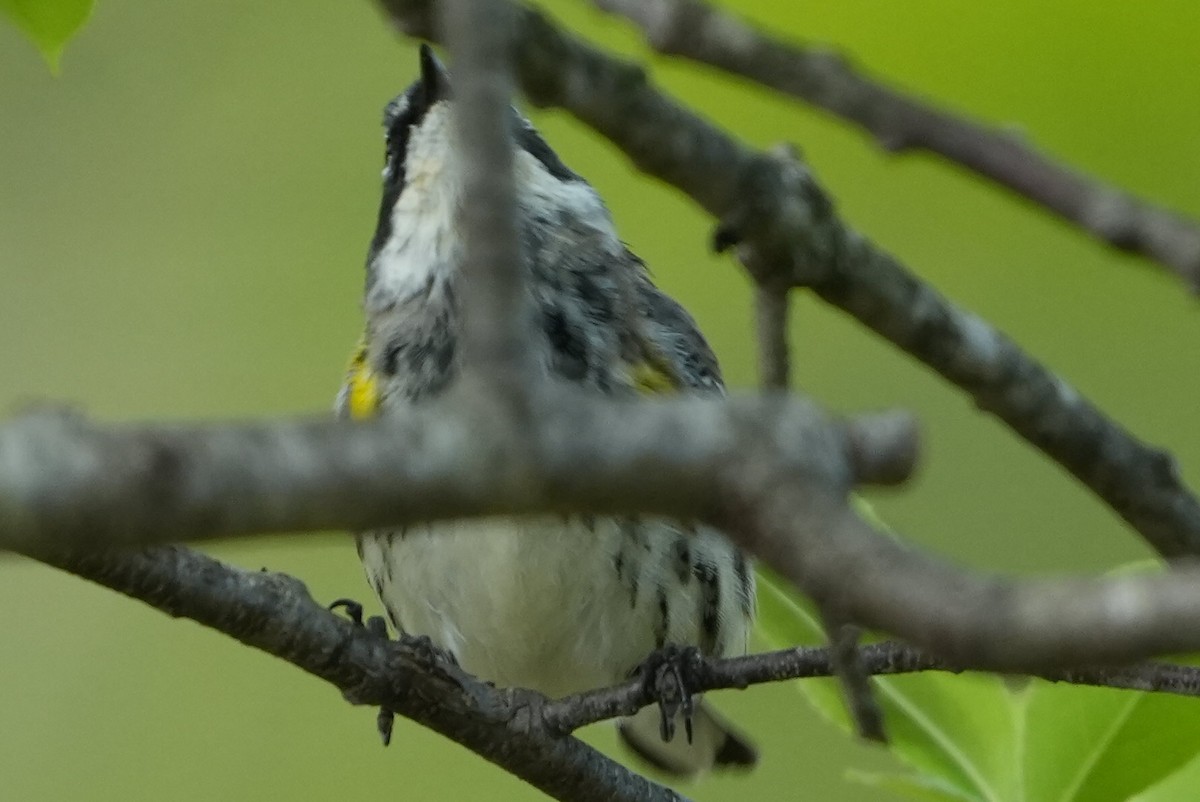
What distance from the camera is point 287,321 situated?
12.8 ft

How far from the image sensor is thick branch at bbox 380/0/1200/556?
0.92m

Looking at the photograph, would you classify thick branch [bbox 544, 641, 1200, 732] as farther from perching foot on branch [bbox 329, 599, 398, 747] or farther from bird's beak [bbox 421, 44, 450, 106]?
bird's beak [bbox 421, 44, 450, 106]

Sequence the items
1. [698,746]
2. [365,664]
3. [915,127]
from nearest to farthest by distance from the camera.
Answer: [915,127], [365,664], [698,746]

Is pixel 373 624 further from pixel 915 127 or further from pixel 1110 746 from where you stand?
pixel 915 127

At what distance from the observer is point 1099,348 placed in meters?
3.57

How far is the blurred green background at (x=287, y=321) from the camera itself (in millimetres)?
3562

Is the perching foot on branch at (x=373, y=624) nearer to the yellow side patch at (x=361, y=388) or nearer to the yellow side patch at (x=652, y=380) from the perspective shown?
the yellow side patch at (x=361, y=388)

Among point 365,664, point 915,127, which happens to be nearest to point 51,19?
point 365,664

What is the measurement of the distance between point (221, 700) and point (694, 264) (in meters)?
1.44

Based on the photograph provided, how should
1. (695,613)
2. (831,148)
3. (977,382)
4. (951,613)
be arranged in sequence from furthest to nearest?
1. (831,148)
2. (695,613)
3. (977,382)
4. (951,613)

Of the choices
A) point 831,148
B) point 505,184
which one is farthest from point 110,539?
point 831,148

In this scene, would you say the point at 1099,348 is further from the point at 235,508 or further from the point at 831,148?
the point at 235,508

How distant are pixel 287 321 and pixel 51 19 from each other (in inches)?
105

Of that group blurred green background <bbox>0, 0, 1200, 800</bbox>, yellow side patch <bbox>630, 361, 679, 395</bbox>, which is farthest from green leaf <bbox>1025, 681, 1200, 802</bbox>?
blurred green background <bbox>0, 0, 1200, 800</bbox>
